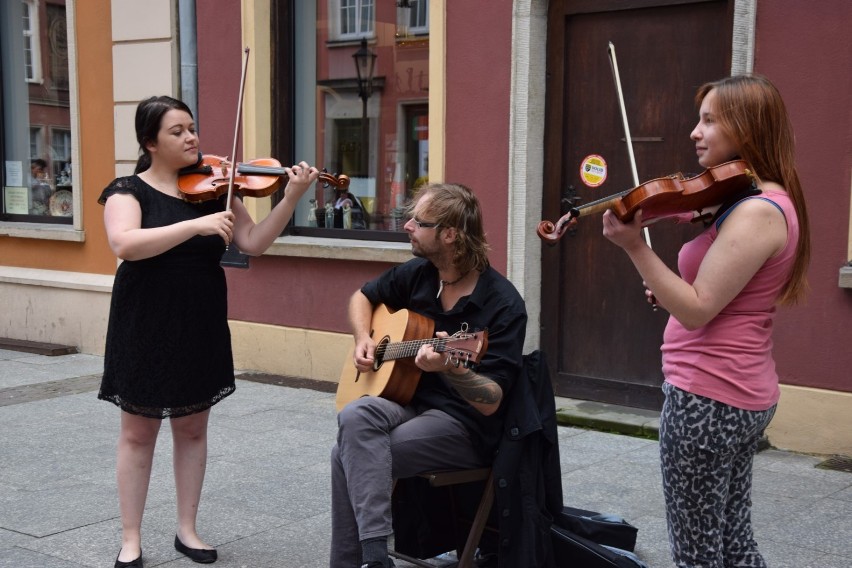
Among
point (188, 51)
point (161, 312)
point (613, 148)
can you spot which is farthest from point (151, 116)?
point (188, 51)

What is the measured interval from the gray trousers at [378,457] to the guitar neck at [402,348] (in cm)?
15

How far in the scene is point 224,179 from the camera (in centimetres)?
396

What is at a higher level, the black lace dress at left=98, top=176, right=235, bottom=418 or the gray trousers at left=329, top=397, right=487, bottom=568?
the black lace dress at left=98, top=176, right=235, bottom=418

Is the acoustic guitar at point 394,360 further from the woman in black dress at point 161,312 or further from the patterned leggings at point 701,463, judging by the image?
the patterned leggings at point 701,463

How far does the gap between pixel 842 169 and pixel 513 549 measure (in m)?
3.00

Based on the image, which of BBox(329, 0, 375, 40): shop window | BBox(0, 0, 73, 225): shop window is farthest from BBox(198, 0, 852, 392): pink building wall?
BBox(0, 0, 73, 225): shop window

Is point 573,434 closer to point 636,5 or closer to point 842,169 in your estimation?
point 842,169

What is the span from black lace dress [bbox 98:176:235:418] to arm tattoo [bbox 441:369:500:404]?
1098 millimetres

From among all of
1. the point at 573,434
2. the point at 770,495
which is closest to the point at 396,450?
the point at 770,495

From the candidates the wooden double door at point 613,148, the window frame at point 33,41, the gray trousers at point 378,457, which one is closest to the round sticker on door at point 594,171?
the wooden double door at point 613,148

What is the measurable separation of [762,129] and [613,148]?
377 centimetres

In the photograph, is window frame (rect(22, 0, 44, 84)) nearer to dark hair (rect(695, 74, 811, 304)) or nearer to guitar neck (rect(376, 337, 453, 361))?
guitar neck (rect(376, 337, 453, 361))

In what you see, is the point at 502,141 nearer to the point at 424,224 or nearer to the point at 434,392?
the point at 424,224

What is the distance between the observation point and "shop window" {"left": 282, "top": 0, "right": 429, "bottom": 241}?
24.6ft
